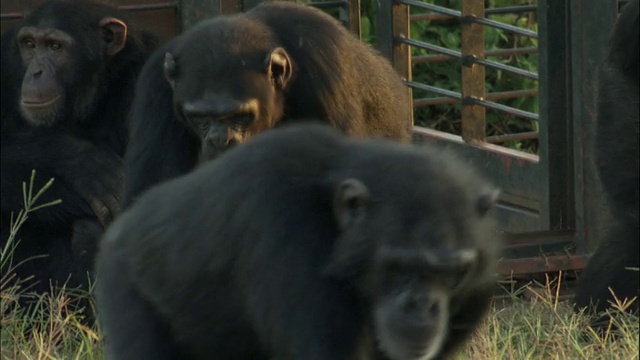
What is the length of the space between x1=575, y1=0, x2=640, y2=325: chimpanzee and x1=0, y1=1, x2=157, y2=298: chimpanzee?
2485 millimetres

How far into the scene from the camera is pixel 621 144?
5.84m

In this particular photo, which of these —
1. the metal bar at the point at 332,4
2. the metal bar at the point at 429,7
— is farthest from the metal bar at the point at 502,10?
the metal bar at the point at 332,4

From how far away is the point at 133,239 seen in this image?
175 inches

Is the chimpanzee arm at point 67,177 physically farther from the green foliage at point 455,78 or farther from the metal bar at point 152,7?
the green foliage at point 455,78

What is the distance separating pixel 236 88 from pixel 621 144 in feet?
5.02

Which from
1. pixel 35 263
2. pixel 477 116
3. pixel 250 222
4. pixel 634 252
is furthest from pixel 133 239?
pixel 477 116

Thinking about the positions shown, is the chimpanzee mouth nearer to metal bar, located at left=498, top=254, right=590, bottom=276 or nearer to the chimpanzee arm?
the chimpanzee arm

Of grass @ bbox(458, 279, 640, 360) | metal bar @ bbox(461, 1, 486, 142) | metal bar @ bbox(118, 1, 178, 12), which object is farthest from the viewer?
metal bar @ bbox(461, 1, 486, 142)

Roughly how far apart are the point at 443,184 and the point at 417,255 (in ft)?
0.72

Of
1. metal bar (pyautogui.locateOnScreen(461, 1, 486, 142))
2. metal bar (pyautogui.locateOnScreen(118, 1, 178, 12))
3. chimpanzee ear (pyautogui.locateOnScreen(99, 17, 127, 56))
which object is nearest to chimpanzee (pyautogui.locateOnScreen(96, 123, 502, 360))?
chimpanzee ear (pyautogui.locateOnScreen(99, 17, 127, 56))

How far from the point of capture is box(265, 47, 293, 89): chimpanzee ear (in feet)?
19.2

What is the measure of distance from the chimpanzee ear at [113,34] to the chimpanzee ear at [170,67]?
5.09 feet

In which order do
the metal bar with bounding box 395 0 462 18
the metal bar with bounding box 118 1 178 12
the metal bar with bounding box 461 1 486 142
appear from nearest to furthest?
the metal bar with bounding box 118 1 178 12, the metal bar with bounding box 395 0 462 18, the metal bar with bounding box 461 1 486 142

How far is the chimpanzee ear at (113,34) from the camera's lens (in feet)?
24.4
